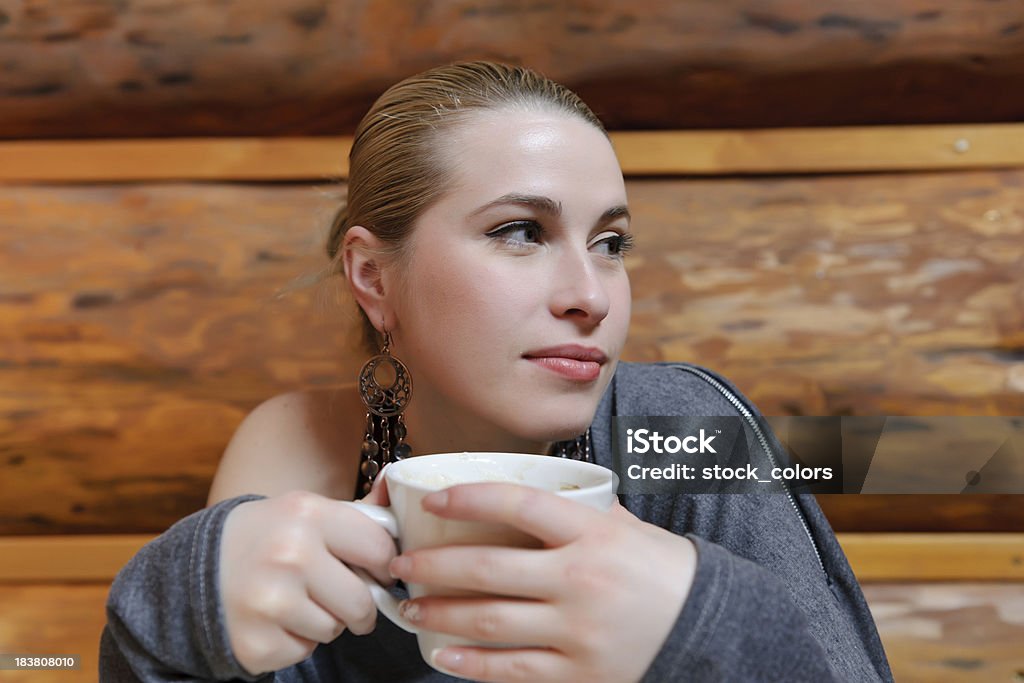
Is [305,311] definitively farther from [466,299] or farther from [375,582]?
[375,582]

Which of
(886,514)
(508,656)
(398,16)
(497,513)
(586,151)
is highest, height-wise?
(398,16)

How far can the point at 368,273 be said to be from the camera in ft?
3.50

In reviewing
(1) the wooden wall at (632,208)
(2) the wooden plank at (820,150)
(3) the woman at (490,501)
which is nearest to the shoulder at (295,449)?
(3) the woman at (490,501)

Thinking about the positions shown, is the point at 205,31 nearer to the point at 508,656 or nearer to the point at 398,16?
the point at 398,16

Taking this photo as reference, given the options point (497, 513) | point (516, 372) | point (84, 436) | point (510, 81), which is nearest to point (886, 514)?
point (516, 372)

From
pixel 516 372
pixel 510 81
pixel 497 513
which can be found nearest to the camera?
pixel 497 513

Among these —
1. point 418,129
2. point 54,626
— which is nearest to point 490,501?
point 418,129

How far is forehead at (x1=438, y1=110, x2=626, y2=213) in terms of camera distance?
0.91 m

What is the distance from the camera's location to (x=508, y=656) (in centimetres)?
58

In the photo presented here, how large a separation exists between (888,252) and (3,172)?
1.40 metres

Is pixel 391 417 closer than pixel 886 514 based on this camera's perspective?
Yes

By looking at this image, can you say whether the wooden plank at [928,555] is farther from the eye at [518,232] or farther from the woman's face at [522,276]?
the eye at [518,232]

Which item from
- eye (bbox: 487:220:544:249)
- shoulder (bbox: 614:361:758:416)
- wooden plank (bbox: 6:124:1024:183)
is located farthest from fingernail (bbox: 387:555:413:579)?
wooden plank (bbox: 6:124:1024:183)

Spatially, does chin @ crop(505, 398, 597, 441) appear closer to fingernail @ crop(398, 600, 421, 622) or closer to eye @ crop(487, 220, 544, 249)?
eye @ crop(487, 220, 544, 249)
